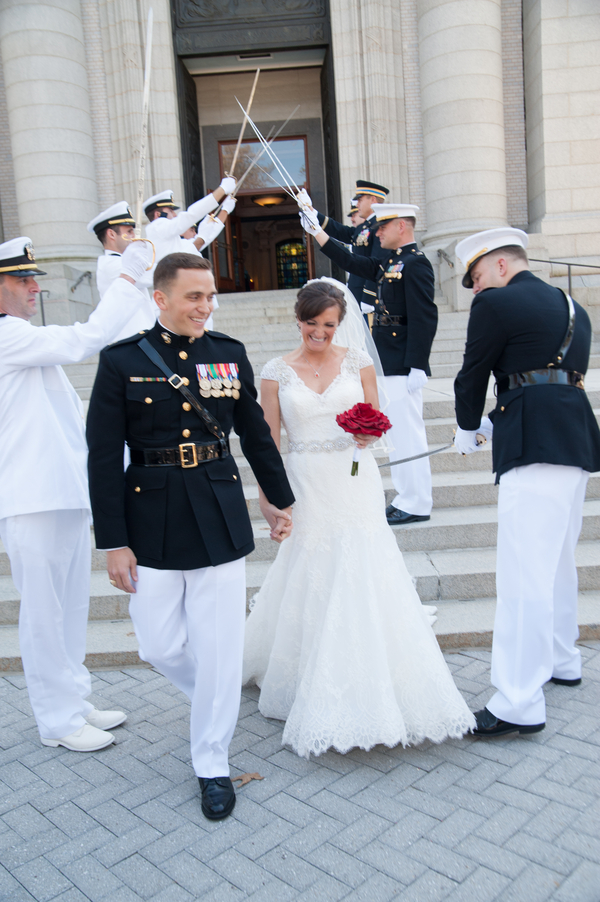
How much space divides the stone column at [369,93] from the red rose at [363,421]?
1102 centimetres

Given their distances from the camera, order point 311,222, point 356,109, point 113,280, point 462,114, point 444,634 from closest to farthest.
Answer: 1. point 444,634
2. point 113,280
3. point 311,222
4. point 462,114
5. point 356,109

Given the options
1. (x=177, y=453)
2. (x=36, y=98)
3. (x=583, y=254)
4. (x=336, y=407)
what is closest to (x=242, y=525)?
(x=177, y=453)

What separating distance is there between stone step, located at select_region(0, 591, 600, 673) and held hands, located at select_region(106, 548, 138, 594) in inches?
65.5

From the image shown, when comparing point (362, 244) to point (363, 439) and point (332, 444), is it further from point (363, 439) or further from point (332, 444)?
point (363, 439)

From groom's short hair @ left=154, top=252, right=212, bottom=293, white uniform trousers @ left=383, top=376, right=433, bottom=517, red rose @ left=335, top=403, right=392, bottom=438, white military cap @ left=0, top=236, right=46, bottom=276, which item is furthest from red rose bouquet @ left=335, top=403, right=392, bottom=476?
white uniform trousers @ left=383, top=376, right=433, bottom=517

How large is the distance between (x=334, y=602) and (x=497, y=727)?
93cm

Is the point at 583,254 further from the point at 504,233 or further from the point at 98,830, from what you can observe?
the point at 98,830

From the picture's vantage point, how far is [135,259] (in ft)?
10.9

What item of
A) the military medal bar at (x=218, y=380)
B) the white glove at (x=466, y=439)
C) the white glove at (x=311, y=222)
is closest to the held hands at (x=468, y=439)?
the white glove at (x=466, y=439)

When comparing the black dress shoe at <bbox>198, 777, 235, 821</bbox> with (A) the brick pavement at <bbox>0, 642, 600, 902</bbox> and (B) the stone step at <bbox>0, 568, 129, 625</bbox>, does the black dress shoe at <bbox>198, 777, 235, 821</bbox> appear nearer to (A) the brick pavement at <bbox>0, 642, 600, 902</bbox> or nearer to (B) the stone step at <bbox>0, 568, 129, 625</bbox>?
(A) the brick pavement at <bbox>0, 642, 600, 902</bbox>

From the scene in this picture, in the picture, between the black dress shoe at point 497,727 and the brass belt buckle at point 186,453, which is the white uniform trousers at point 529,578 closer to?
the black dress shoe at point 497,727

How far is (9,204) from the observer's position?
1447 cm

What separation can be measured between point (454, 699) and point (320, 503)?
1.09 metres

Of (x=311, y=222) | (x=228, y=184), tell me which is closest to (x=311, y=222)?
(x=311, y=222)
